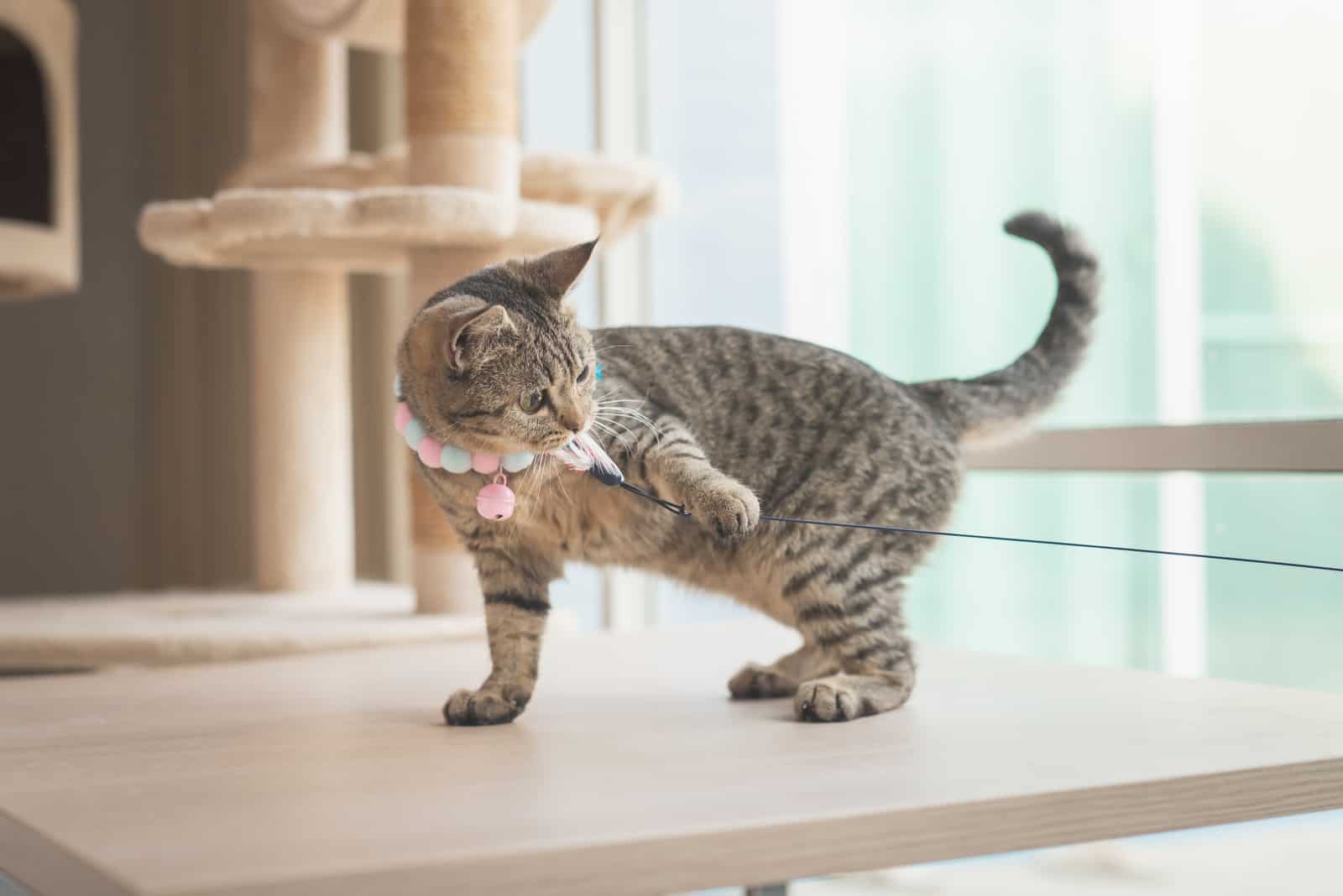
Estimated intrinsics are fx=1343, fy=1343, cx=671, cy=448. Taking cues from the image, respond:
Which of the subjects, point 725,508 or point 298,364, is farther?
point 298,364

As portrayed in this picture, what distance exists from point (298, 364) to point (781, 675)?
132 cm

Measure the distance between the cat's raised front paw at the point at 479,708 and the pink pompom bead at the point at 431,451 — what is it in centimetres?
20

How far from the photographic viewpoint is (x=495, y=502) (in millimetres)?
1077

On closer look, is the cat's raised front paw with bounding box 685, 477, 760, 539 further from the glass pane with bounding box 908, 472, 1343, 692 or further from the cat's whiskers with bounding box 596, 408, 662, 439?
the glass pane with bounding box 908, 472, 1343, 692

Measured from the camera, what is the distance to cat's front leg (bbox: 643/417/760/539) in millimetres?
1042

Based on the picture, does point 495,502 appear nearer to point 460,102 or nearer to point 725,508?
point 725,508

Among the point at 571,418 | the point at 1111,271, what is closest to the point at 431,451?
the point at 571,418

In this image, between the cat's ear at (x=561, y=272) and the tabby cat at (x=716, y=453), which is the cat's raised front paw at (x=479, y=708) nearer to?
the tabby cat at (x=716, y=453)

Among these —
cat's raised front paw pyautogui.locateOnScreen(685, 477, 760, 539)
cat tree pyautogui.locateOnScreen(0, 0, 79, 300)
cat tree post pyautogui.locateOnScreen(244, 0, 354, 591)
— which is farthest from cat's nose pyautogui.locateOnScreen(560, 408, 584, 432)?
cat tree pyautogui.locateOnScreen(0, 0, 79, 300)

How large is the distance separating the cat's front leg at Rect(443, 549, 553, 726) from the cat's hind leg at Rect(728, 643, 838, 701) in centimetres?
20

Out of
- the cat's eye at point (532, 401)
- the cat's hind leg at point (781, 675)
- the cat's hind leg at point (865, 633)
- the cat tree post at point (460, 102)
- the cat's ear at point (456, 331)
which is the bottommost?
the cat's hind leg at point (781, 675)

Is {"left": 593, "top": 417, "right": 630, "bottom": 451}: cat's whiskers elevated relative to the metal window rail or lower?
elevated

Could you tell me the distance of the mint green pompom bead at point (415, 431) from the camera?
3.65 feet

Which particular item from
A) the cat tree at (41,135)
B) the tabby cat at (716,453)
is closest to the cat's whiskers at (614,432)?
the tabby cat at (716,453)
